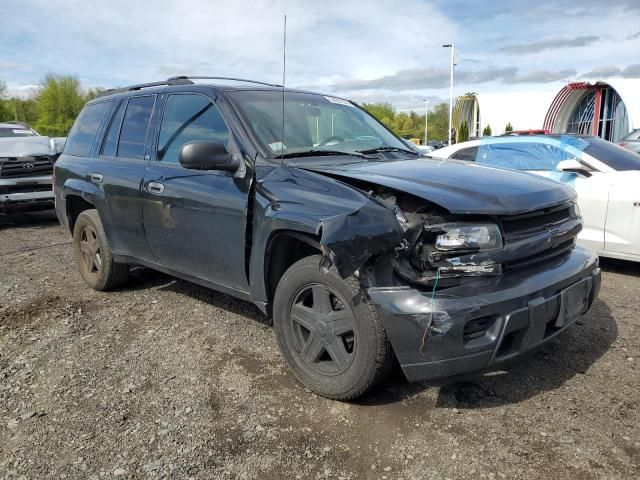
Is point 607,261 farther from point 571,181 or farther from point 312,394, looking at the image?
point 312,394

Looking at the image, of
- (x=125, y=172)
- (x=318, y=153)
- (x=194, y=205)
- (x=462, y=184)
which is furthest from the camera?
(x=125, y=172)

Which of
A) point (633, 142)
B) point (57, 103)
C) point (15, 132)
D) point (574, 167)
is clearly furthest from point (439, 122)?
point (574, 167)

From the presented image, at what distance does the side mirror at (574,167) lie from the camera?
224 inches

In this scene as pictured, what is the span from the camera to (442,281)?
2.53 meters

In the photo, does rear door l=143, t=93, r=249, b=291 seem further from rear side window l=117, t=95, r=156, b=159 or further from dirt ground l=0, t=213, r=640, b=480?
dirt ground l=0, t=213, r=640, b=480

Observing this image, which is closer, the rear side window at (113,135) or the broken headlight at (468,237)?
the broken headlight at (468,237)

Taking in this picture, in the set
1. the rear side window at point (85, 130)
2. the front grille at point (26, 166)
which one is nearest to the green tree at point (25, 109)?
the front grille at point (26, 166)

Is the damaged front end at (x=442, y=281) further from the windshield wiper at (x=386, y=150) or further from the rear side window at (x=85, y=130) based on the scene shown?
the rear side window at (x=85, y=130)

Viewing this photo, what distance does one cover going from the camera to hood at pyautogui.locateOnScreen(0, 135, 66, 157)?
30.9 feet

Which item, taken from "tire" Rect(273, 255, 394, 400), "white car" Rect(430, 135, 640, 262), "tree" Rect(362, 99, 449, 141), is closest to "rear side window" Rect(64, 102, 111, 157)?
"tire" Rect(273, 255, 394, 400)

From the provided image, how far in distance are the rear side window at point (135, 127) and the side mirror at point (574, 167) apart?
14.0 feet

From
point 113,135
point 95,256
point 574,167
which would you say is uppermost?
point 113,135

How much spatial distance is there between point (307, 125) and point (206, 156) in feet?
2.94

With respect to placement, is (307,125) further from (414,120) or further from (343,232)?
(414,120)
